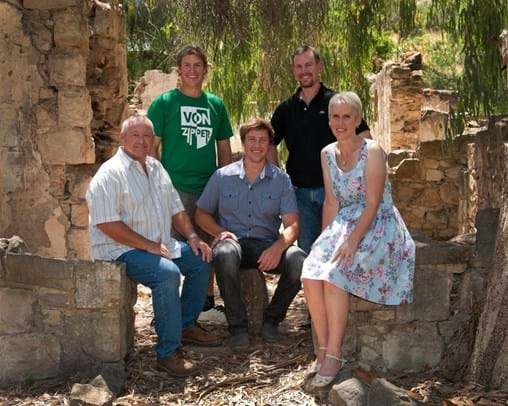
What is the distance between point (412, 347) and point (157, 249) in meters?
1.53

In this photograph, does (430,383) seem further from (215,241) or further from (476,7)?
(476,7)

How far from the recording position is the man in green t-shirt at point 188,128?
549cm

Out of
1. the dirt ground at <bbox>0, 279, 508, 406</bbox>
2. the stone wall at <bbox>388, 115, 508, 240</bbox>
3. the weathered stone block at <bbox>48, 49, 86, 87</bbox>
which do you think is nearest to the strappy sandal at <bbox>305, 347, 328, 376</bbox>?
the dirt ground at <bbox>0, 279, 508, 406</bbox>

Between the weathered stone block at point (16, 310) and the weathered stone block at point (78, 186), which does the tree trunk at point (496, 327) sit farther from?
the weathered stone block at point (78, 186)

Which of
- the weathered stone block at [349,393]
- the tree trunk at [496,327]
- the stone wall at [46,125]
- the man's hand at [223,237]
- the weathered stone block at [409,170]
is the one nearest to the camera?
the weathered stone block at [349,393]

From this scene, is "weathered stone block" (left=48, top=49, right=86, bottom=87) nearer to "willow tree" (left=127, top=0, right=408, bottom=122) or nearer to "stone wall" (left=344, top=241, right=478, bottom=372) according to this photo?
"willow tree" (left=127, top=0, right=408, bottom=122)

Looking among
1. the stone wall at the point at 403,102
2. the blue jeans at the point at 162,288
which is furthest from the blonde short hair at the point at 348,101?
the stone wall at the point at 403,102

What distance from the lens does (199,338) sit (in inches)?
206

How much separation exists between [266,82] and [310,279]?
3.91m

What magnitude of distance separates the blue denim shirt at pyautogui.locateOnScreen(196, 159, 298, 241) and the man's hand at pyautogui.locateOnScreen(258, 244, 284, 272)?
21cm

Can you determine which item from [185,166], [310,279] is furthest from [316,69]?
[310,279]

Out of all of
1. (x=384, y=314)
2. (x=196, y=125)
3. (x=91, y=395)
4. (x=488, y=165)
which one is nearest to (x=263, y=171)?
(x=196, y=125)

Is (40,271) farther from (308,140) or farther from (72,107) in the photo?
(72,107)

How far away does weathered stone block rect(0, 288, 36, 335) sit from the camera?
462 cm
